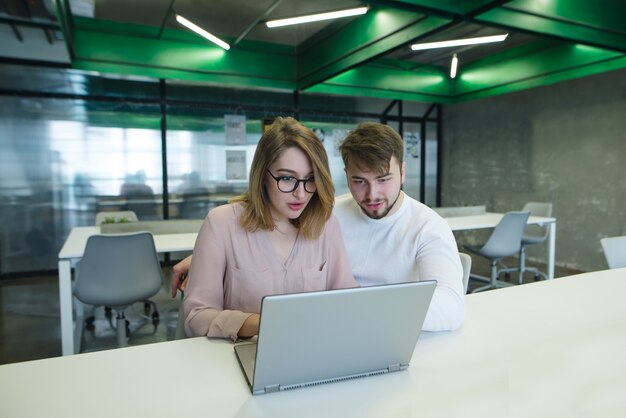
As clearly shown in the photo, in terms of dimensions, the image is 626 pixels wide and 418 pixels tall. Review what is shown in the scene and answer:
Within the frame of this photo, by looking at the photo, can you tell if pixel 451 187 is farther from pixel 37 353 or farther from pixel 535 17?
pixel 37 353

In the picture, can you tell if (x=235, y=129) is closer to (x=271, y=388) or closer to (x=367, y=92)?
(x=367, y=92)

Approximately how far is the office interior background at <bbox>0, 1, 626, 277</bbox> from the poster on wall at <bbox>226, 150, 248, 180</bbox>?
20mm

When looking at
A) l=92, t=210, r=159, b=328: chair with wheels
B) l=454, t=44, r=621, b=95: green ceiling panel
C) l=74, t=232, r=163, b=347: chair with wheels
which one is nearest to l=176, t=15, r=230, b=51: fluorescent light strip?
l=92, t=210, r=159, b=328: chair with wheels

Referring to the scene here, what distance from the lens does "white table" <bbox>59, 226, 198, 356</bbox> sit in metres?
2.47

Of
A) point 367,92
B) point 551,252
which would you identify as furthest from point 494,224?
point 367,92

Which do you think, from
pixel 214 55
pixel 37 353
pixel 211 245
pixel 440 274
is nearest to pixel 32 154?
pixel 214 55

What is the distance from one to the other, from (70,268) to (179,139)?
3.31m

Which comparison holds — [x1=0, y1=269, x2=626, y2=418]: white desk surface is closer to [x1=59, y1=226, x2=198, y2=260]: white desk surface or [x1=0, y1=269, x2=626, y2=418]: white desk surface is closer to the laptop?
the laptop

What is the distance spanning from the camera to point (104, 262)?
2523 mm

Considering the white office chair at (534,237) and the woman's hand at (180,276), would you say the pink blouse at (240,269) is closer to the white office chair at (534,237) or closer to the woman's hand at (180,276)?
the woman's hand at (180,276)

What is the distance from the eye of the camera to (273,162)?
49.1 inches

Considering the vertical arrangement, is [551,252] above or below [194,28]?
below

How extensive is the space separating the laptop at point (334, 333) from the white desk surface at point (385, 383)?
36 millimetres

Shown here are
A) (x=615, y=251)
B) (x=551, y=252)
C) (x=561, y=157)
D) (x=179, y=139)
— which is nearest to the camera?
(x=615, y=251)
